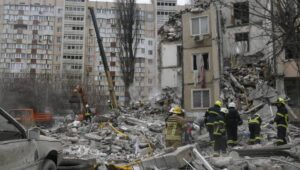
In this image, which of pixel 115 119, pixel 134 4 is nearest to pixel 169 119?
pixel 115 119

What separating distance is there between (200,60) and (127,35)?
371 inches

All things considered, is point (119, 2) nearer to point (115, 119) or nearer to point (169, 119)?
point (115, 119)

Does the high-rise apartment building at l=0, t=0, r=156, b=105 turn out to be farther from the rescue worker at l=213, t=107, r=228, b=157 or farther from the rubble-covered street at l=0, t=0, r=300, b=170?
the rescue worker at l=213, t=107, r=228, b=157

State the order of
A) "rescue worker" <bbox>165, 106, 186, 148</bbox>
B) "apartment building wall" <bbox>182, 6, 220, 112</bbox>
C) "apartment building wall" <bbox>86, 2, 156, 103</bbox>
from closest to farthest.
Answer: "rescue worker" <bbox>165, 106, 186, 148</bbox>, "apartment building wall" <bbox>182, 6, 220, 112</bbox>, "apartment building wall" <bbox>86, 2, 156, 103</bbox>

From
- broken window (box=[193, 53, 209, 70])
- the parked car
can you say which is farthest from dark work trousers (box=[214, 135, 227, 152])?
broken window (box=[193, 53, 209, 70])

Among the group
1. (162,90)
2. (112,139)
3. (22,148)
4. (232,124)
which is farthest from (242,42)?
(22,148)

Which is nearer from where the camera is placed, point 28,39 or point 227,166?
point 227,166

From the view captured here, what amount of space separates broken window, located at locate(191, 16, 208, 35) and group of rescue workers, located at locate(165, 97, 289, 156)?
49.9 ft

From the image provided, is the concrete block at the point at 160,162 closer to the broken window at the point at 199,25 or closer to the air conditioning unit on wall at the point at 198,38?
the air conditioning unit on wall at the point at 198,38

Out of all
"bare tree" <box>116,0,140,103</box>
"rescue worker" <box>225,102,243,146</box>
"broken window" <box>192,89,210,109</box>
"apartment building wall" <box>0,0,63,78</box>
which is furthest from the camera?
"apartment building wall" <box>0,0,63,78</box>

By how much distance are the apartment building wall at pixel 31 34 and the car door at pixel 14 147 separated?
70.4 meters

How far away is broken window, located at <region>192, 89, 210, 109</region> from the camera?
2964cm

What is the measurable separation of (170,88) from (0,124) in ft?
97.5

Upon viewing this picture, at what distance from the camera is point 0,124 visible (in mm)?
5961
